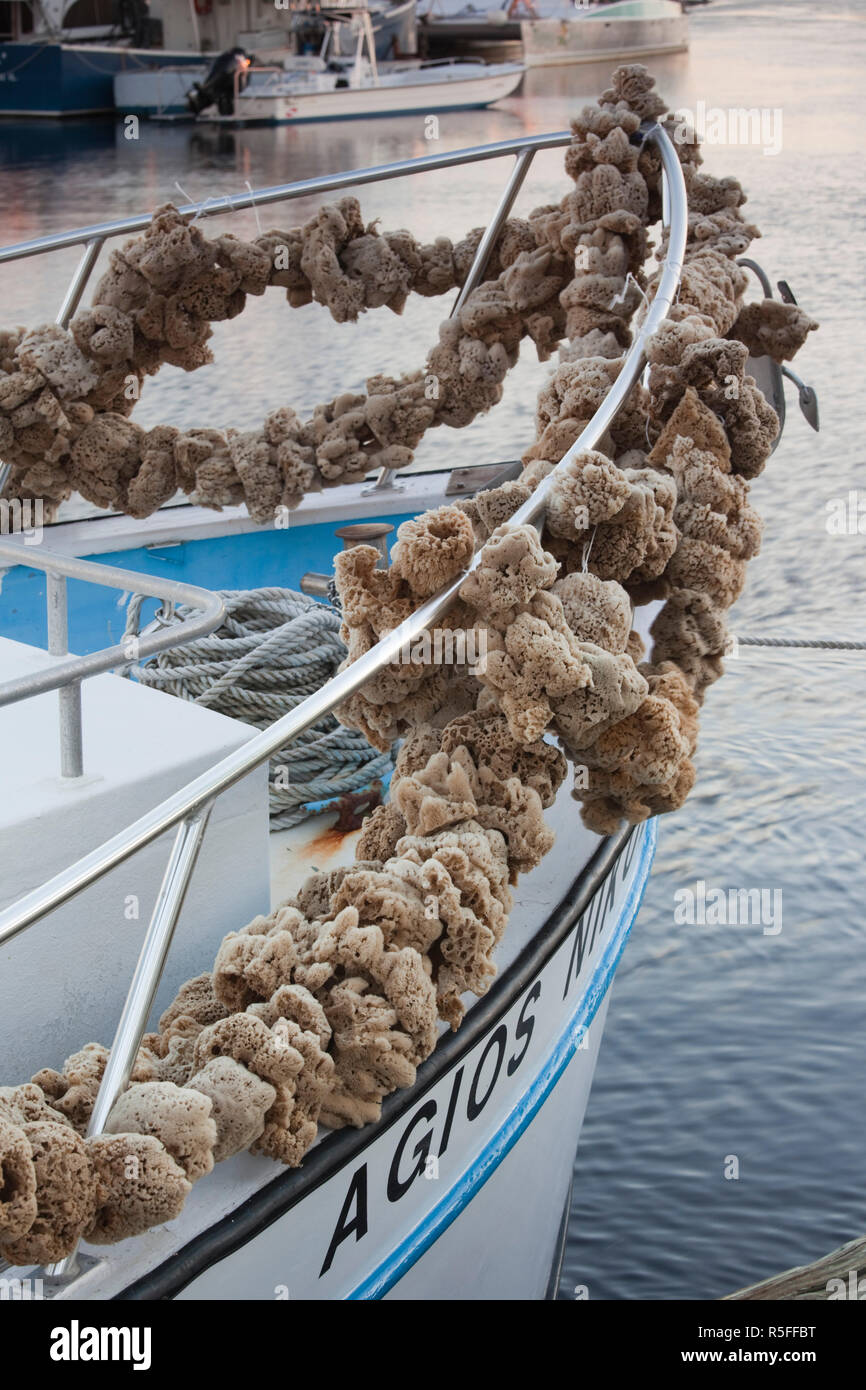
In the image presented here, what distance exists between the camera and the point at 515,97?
36.3 meters

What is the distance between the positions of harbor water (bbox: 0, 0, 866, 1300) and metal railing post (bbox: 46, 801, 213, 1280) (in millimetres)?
2623

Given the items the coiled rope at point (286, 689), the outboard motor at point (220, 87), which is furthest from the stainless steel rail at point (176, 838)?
the outboard motor at point (220, 87)

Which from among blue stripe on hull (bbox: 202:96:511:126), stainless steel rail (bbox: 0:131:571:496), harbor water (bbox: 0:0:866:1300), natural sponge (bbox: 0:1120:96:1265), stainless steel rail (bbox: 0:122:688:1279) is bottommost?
harbor water (bbox: 0:0:866:1300)

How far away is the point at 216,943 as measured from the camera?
2939 millimetres

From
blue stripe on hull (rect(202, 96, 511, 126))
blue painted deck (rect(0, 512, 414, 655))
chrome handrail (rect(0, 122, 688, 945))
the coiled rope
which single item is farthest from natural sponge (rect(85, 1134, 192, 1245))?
blue stripe on hull (rect(202, 96, 511, 126))

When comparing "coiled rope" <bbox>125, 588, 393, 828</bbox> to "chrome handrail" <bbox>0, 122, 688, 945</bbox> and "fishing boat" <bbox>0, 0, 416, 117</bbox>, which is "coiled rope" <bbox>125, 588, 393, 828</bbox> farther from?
"fishing boat" <bbox>0, 0, 416, 117</bbox>

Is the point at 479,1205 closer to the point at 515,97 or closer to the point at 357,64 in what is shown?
the point at 357,64

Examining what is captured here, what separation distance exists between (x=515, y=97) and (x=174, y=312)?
114ft

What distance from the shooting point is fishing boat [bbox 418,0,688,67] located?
135 feet

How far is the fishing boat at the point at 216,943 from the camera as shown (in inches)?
89.0

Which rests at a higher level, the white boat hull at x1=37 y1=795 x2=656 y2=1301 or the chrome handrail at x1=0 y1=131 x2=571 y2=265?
the chrome handrail at x1=0 y1=131 x2=571 y2=265

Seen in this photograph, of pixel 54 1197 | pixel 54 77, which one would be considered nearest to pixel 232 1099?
pixel 54 1197

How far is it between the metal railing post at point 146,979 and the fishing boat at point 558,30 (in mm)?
39797
